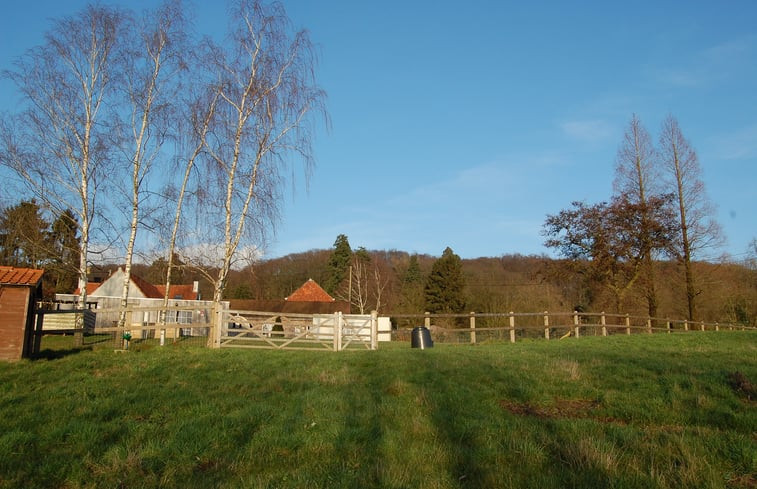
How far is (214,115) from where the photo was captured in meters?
17.2

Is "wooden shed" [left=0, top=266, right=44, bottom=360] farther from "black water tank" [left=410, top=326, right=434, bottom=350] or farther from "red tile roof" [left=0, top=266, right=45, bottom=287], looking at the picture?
"black water tank" [left=410, top=326, right=434, bottom=350]

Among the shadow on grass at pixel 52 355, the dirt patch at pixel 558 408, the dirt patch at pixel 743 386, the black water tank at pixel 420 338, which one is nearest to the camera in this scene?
the dirt patch at pixel 558 408

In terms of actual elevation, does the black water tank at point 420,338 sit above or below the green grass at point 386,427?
above

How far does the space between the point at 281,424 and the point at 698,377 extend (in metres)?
5.99

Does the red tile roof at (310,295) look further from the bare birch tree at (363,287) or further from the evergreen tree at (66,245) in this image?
the evergreen tree at (66,245)

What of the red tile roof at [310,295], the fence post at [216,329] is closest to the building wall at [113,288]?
the red tile roof at [310,295]

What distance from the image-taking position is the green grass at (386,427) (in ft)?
12.8

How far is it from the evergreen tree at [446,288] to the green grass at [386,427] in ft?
151

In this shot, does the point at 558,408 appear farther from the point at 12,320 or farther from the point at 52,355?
the point at 52,355

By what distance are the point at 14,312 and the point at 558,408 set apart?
33.5ft

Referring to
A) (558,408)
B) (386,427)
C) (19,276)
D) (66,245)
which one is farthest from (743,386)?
(66,245)

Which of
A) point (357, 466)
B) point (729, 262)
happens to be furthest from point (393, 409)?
point (729, 262)

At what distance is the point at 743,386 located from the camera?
21.2 feet

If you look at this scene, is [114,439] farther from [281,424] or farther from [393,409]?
[393,409]
